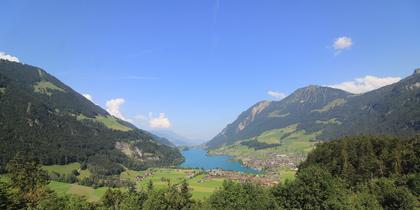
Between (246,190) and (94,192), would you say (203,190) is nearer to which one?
(94,192)

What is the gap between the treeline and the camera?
59406 mm

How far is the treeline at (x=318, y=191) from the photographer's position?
59406 mm

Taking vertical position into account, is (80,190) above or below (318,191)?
below

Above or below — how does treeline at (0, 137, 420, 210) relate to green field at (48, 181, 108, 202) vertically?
above

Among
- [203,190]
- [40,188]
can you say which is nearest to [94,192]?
[203,190]

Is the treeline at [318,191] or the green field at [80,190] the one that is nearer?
the treeline at [318,191]

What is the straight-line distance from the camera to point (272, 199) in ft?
222

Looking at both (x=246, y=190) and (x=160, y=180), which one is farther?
(x=160, y=180)

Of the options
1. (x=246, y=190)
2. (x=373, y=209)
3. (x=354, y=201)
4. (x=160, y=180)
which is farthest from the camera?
(x=160, y=180)

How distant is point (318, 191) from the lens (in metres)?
65.2

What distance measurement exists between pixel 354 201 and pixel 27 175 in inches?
2240

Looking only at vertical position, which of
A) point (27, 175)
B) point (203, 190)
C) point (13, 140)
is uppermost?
point (13, 140)

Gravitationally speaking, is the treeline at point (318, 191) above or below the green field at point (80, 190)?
above

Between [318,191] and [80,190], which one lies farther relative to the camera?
[80,190]
